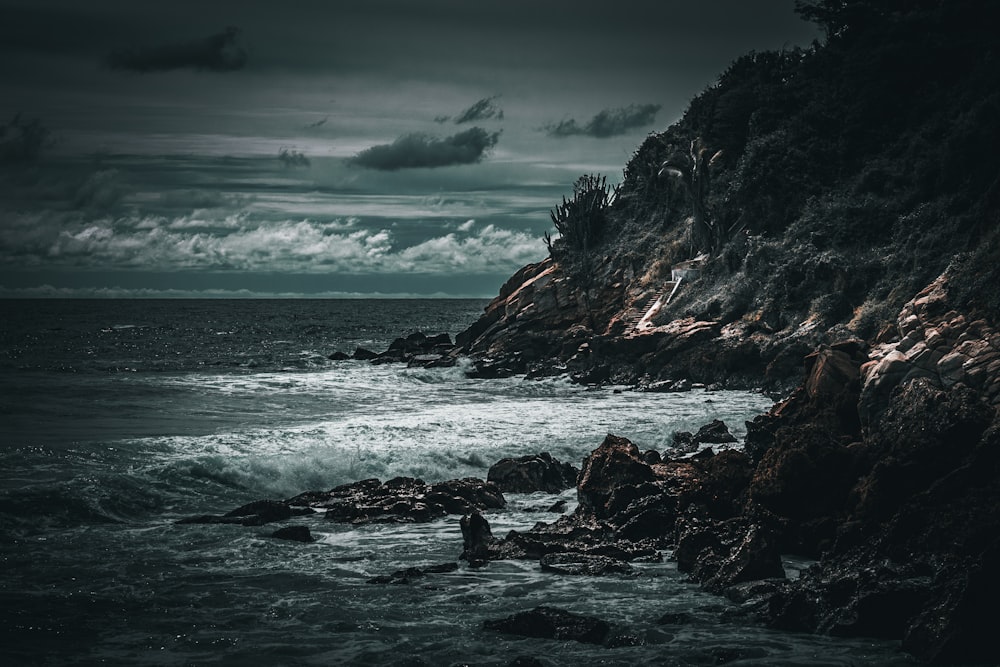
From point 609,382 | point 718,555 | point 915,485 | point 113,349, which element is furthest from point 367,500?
point 113,349

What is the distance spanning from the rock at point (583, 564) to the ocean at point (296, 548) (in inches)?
10.2

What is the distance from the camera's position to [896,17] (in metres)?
46.2

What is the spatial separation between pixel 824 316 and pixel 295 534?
24942 millimetres

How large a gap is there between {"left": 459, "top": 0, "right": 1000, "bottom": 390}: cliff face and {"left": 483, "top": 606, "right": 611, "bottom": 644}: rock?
44.8 ft

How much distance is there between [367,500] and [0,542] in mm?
6557

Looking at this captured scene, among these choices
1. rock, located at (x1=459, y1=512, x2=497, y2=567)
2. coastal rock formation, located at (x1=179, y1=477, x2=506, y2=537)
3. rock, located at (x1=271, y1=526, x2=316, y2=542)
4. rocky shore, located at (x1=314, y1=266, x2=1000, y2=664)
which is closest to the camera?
rocky shore, located at (x1=314, y1=266, x2=1000, y2=664)

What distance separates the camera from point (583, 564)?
13.3 m

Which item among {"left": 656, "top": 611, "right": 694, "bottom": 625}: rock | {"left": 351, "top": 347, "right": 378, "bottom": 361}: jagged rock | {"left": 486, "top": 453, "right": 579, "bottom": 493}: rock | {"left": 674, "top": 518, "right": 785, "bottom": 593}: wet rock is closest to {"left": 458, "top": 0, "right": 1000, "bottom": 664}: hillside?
{"left": 674, "top": 518, "right": 785, "bottom": 593}: wet rock

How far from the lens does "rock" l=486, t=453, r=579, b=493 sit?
1956 centimetres

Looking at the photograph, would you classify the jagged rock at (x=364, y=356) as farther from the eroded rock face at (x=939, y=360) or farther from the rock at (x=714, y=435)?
the eroded rock face at (x=939, y=360)

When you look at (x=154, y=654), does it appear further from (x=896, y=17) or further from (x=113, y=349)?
(x=113, y=349)

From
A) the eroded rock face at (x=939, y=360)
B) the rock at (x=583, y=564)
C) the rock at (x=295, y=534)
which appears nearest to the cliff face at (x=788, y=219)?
the eroded rock face at (x=939, y=360)

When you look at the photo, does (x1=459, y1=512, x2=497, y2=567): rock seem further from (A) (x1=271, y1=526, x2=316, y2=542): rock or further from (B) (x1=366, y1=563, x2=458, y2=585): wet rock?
(A) (x1=271, y1=526, x2=316, y2=542): rock

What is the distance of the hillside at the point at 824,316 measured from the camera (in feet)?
37.6
